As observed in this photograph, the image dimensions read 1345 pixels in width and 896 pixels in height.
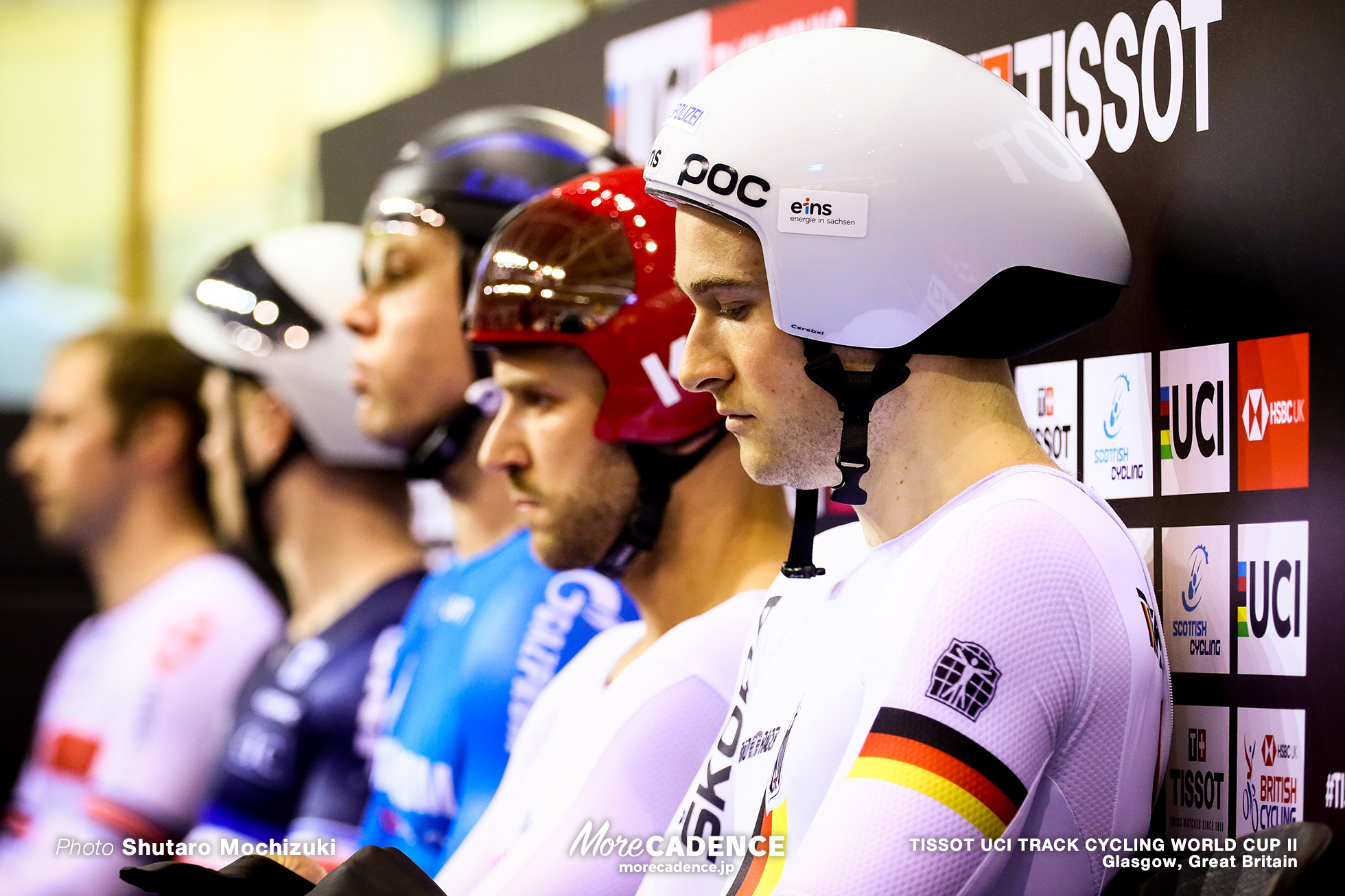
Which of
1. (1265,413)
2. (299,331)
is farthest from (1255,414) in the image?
(299,331)

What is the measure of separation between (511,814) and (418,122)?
2.57m

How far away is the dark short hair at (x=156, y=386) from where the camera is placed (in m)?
4.77

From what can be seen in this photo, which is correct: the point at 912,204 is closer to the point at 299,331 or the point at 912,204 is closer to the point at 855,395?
the point at 855,395

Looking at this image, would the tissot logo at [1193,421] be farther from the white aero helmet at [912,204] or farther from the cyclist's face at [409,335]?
the cyclist's face at [409,335]

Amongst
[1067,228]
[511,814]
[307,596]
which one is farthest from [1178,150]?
[307,596]

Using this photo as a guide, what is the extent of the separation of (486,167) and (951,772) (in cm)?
214

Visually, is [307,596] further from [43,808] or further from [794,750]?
[794,750]

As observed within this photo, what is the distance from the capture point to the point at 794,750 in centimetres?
173

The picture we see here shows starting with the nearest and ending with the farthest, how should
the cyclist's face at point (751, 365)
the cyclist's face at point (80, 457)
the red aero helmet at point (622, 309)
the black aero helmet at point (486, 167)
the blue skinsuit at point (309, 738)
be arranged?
the cyclist's face at point (751, 365) < the red aero helmet at point (622, 309) < the black aero helmet at point (486, 167) < the blue skinsuit at point (309, 738) < the cyclist's face at point (80, 457)

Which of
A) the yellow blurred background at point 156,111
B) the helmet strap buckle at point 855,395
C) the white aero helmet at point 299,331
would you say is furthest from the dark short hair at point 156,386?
the helmet strap buckle at point 855,395

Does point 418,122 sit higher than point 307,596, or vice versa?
point 418,122

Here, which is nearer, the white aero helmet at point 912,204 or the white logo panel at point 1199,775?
the white aero helmet at point 912,204

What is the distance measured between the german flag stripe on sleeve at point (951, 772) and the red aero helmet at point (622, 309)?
1.04 m

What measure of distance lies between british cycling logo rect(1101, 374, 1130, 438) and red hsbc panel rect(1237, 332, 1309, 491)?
0.70 ft
